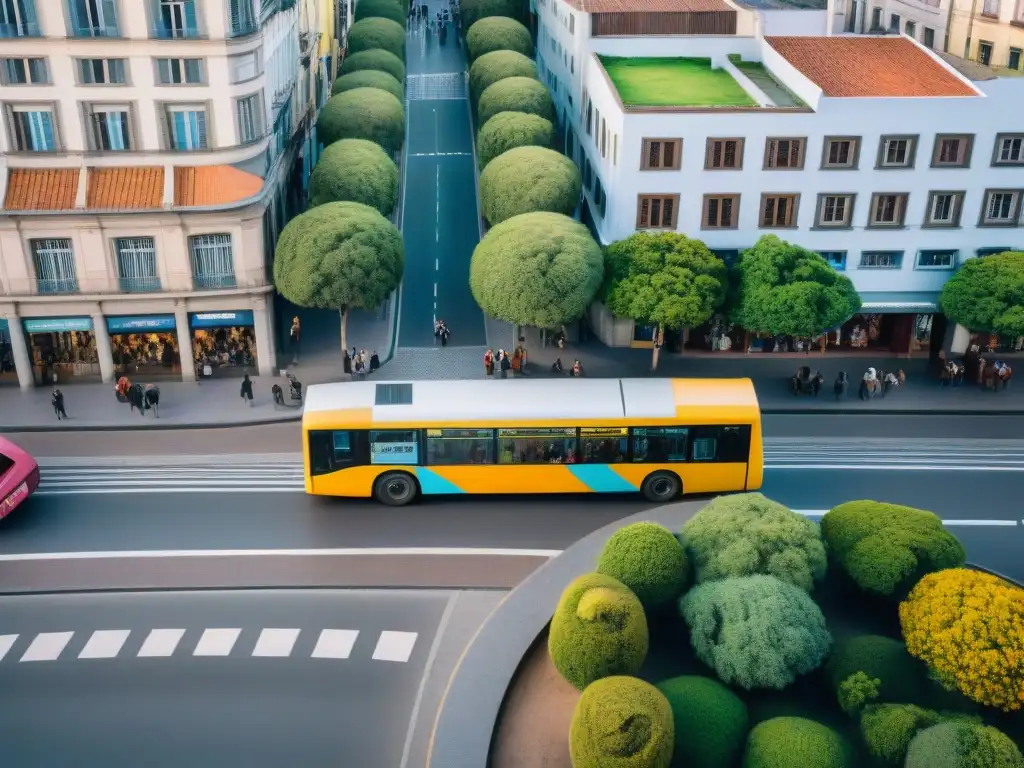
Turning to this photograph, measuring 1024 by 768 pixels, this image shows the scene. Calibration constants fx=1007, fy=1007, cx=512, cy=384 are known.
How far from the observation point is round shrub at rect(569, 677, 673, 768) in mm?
19000

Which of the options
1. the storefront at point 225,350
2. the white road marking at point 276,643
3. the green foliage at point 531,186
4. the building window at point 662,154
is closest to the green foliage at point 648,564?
the white road marking at point 276,643

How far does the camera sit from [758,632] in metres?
21.9

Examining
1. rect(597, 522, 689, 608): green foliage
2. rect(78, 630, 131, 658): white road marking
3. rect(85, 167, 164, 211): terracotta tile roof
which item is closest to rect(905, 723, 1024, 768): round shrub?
rect(597, 522, 689, 608): green foliage

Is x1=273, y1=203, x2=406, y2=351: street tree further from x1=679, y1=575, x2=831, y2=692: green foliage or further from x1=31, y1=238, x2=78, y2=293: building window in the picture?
x1=679, y1=575, x2=831, y2=692: green foliage

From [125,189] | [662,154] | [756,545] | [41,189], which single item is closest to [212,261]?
[125,189]

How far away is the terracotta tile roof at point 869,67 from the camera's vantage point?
4650cm

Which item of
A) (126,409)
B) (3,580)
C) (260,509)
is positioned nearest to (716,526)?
(260,509)

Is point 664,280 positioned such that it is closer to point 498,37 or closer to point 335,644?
point 335,644

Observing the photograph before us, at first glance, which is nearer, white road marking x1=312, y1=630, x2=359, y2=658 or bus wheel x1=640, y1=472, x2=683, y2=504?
white road marking x1=312, y1=630, x2=359, y2=658

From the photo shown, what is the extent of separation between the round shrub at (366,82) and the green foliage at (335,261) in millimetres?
Answer: 23909

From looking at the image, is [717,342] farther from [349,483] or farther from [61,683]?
[61,683]

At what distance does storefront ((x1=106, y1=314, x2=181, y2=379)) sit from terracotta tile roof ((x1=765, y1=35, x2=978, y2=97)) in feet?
104

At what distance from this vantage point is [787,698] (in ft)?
74.8

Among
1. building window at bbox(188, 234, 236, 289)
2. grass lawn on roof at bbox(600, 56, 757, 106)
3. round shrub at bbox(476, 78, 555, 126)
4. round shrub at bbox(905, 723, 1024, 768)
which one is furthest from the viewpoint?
round shrub at bbox(476, 78, 555, 126)
